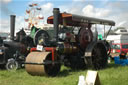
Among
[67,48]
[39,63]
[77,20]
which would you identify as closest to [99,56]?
[67,48]

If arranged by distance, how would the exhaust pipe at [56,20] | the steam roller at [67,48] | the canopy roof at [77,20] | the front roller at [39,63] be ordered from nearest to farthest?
the front roller at [39,63] → the steam roller at [67,48] → the exhaust pipe at [56,20] → the canopy roof at [77,20]

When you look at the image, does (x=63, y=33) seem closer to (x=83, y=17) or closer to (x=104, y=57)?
(x=83, y=17)

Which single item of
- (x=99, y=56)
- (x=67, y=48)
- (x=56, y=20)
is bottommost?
(x=99, y=56)

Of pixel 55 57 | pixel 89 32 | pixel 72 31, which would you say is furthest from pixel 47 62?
pixel 89 32

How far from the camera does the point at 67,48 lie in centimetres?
695

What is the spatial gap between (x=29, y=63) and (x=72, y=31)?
2285 millimetres

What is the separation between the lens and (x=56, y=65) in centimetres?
662

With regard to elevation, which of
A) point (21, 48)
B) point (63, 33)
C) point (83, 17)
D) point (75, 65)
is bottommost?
point (75, 65)

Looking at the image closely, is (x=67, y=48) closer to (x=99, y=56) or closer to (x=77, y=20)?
(x=77, y=20)

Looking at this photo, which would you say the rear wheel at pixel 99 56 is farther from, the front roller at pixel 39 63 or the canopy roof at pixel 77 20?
the front roller at pixel 39 63

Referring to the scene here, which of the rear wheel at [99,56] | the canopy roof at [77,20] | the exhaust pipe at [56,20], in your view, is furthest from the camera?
the rear wheel at [99,56]

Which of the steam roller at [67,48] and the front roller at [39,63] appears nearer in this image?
the front roller at [39,63]

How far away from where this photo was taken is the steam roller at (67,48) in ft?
19.9

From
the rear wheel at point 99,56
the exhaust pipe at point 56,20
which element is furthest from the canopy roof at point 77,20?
the rear wheel at point 99,56
